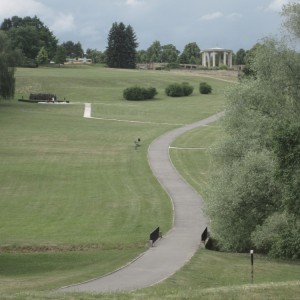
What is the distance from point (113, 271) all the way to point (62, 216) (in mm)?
12745

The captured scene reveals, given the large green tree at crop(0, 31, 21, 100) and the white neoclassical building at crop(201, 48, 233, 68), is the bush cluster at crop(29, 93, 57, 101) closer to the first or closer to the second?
the large green tree at crop(0, 31, 21, 100)

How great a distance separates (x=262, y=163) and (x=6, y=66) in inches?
2259

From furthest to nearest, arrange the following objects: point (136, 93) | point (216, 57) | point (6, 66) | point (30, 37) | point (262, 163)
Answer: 1. point (216, 57)
2. point (30, 37)
3. point (136, 93)
4. point (6, 66)
5. point (262, 163)

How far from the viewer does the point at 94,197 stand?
36094 millimetres

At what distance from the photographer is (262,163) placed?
80.7ft

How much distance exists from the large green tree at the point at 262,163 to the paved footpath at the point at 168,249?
2.00 meters

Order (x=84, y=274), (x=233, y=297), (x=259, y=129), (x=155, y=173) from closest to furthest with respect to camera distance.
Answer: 1. (x=233, y=297)
2. (x=84, y=274)
3. (x=259, y=129)
4. (x=155, y=173)

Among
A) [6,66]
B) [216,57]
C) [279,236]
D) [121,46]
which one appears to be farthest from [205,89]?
[279,236]

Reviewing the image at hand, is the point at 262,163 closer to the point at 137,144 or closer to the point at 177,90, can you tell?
the point at 137,144

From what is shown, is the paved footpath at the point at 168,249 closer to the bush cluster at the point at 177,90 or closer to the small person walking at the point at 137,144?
the small person walking at the point at 137,144

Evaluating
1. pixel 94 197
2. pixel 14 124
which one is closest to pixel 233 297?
pixel 94 197

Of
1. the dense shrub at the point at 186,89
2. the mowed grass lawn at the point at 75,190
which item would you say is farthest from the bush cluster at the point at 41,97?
the dense shrub at the point at 186,89

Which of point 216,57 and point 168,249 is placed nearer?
point 168,249

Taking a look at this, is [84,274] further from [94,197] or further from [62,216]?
[94,197]
